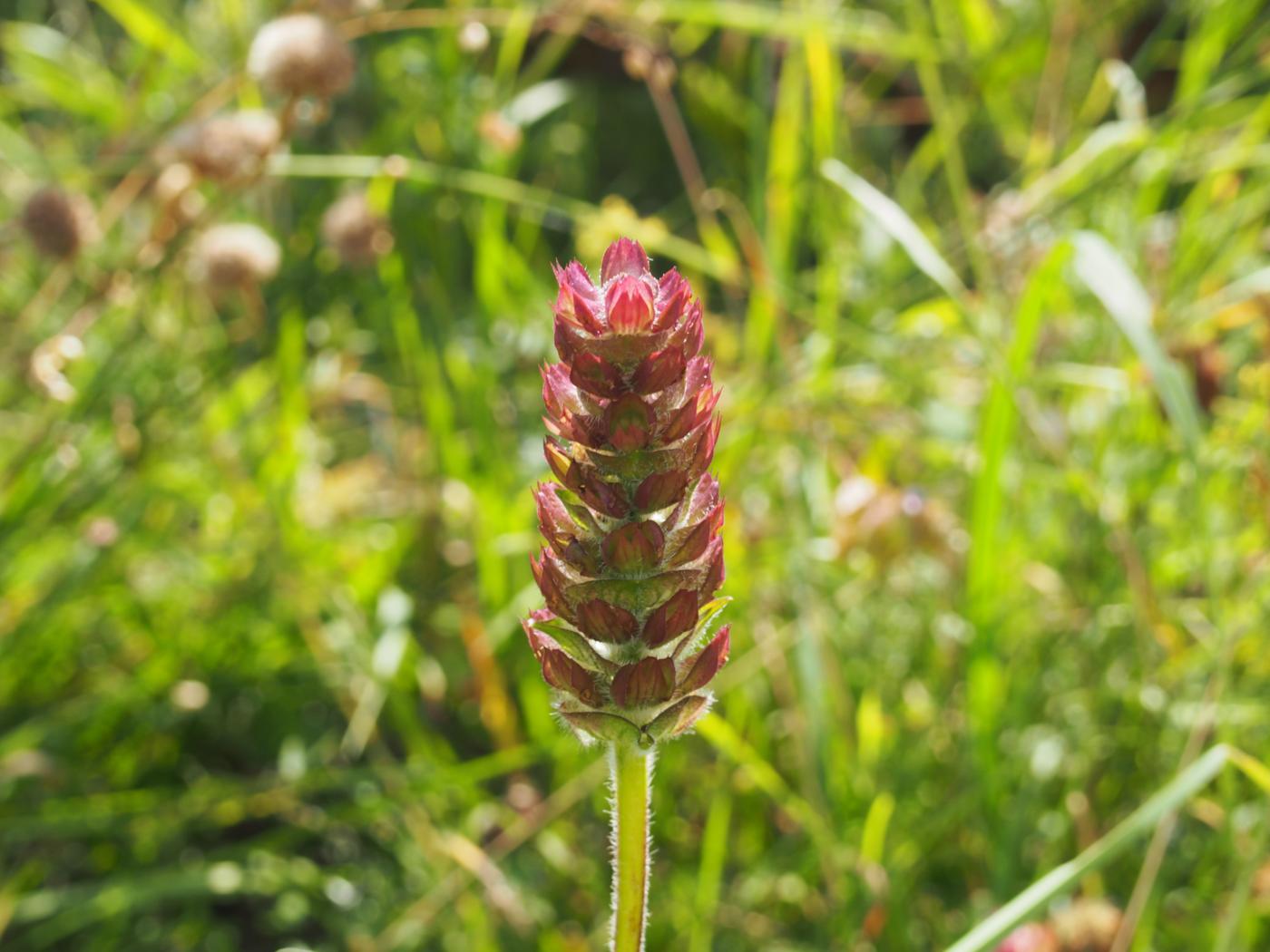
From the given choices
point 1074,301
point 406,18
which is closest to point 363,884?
point 406,18

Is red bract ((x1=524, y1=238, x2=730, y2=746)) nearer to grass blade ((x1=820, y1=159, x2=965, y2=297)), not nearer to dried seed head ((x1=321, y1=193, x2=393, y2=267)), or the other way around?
grass blade ((x1=820, y1=159, x2=965, y2=297))

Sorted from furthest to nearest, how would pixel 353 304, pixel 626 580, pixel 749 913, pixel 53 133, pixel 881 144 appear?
pixel 881 144 < pixel 53 133 < pixel 353 304 < pixel 749 913 < pixel 626 580

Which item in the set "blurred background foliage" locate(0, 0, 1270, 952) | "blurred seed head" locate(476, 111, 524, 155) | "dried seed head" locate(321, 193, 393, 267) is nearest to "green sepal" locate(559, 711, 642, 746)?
"blurred background foliage" locate(0, 0, 1270, 952)

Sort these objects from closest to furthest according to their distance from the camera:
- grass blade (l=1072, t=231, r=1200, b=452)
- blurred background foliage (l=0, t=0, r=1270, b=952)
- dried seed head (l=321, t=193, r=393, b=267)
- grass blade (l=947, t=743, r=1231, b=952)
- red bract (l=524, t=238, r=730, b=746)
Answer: red bract (l=524, t=238, r=730, b=746) → grass blade (l=947, t=743, r=1231, b=952) → grass blade (l=1072, t=231, r=1200, b=452) → blurred background foliage (l=0, t=0, r=1270, b=952) → dried seed head (l=321, t=193, r=393, b=267)

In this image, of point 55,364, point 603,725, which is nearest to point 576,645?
point 603,725

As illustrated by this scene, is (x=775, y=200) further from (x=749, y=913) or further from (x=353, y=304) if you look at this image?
(x=749, y=913)
